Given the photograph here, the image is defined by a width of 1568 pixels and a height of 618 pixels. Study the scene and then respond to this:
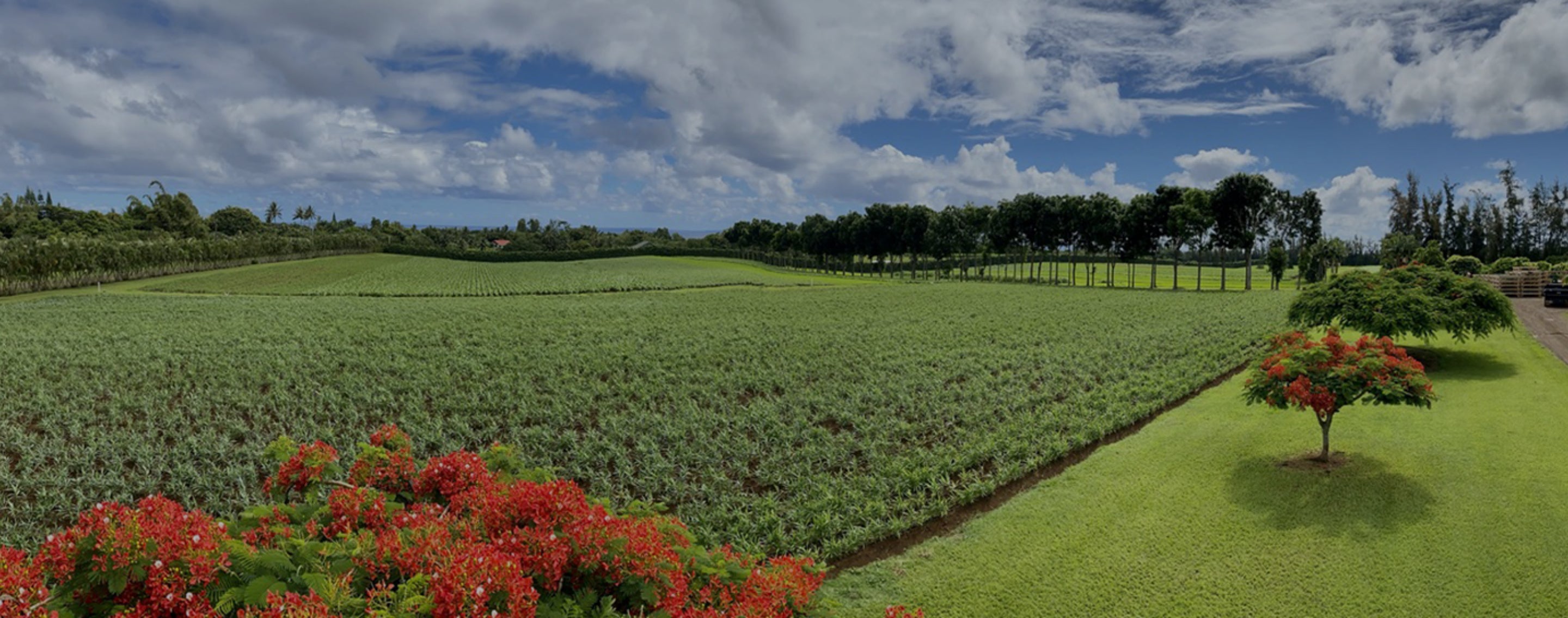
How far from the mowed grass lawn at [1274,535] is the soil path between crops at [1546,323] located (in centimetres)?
1024

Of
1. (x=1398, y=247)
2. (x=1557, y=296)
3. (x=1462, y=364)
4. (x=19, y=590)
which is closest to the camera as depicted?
(x=19, y=590)

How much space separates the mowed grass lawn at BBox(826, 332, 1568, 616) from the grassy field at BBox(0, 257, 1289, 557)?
4.00 feet

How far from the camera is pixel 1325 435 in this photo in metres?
10.3

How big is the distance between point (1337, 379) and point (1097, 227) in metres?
53.1

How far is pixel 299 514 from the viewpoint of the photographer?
4.55 meters

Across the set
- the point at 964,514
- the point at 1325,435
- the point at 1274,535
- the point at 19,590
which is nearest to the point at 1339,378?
the point at 1325,435

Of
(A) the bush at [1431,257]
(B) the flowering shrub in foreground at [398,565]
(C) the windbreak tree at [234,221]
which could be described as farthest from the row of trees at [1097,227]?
(C) the windbreak tree at [234,221]

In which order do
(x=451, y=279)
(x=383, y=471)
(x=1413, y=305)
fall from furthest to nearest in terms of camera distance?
(x=451, y=279) → (x=1413, y=305) → (x=383, y=471)

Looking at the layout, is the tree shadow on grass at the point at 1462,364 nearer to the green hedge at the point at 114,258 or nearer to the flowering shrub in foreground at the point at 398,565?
the flowering shrub in foreground at the point at 398,565

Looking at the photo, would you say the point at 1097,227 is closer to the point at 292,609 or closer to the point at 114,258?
the point at 292,609

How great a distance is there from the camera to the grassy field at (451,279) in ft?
177

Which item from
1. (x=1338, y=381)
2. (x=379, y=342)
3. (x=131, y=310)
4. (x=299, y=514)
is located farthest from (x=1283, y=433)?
(x=131, y=310)

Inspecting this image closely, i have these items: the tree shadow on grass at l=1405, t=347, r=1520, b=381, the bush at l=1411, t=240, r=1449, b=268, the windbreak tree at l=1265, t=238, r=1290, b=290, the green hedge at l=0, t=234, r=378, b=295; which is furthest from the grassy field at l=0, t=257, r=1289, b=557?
the windbreak tree at l=1265, t=238, r=1290, b=290

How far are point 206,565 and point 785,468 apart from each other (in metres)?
8.58
